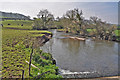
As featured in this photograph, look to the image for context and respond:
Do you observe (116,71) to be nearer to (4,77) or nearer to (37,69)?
(37,69)

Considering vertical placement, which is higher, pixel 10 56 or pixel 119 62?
pixel 10 56

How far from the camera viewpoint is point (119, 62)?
377 inches

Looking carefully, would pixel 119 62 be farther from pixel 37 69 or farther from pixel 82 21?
pixel 82 21

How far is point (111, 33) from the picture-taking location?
20.5 m

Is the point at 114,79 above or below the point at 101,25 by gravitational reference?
below

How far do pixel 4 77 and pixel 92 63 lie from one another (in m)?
6.09

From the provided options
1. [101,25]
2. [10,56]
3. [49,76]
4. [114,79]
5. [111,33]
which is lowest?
[114,79]

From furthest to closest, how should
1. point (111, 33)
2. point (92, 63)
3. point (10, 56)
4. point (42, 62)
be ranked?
point (111, 33)
point (92, 63)
point (10, 56)
point (42, 62)

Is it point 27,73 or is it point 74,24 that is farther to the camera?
point 74,24

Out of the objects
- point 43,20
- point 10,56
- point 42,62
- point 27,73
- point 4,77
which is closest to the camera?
point 4,77

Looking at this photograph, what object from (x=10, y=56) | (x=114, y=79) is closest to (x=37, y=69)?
(x=10, y=56)

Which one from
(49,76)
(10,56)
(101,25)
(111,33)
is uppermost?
(101,25)

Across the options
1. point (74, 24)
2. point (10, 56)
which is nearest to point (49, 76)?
point (10, 56)

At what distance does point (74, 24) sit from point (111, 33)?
10641 mm
